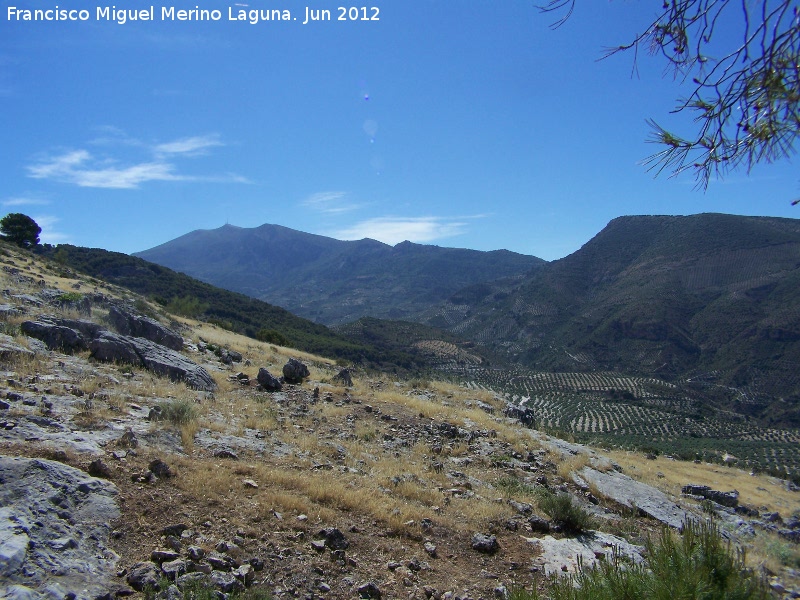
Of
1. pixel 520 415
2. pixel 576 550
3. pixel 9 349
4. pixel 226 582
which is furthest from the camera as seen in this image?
pixel 520 415

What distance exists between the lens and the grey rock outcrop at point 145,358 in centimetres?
1098

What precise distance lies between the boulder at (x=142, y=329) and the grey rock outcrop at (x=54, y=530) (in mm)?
11473

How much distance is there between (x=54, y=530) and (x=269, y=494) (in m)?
2.17

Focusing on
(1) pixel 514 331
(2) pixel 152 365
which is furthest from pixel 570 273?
(2) pixel 152 365

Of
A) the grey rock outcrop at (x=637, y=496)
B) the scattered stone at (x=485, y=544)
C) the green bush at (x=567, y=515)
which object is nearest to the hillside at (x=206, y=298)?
the grey rock outcrop at (x=637, y=496)

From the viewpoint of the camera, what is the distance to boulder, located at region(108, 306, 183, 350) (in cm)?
1485

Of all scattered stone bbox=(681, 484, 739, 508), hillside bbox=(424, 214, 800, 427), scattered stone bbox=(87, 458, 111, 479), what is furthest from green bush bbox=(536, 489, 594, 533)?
hillside bbox=(424, 214, 800, 427)

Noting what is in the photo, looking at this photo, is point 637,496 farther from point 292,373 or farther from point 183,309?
point 183,309

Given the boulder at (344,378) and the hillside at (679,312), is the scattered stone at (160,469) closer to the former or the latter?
the boulder at (344,378)

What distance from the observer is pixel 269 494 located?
5.55 m

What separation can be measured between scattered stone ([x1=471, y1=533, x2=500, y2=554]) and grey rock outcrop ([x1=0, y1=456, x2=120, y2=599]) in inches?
148

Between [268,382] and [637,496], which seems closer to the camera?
[637,496]

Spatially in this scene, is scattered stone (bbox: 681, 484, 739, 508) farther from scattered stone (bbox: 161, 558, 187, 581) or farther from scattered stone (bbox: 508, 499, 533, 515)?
scattered stone (bbox: 161, 558, 187, 581)

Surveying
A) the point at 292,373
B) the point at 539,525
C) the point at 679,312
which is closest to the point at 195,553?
the point at 539,525
